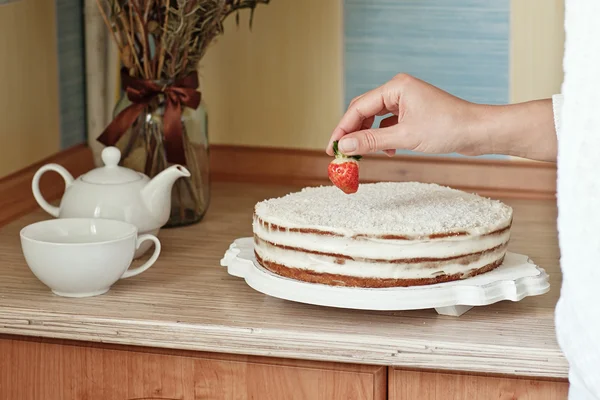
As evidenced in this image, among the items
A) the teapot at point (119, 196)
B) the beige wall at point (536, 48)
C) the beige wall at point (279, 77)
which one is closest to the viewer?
the teapot at point (119, 196)

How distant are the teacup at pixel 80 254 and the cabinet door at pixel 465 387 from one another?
1.19 ft

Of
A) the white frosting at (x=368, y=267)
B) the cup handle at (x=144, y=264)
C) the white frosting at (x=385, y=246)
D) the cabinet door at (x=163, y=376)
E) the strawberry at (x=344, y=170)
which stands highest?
the strawberry at (x=344, y=170)

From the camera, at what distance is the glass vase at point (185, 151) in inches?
59.5

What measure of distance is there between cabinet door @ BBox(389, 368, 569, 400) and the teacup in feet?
1.19

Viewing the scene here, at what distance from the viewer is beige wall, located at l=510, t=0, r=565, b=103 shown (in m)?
1.69

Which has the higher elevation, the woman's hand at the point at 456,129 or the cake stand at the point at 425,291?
the woman's hand at the point at 456,129

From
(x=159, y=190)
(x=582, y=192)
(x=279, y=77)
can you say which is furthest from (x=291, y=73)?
(x=582, y=192)

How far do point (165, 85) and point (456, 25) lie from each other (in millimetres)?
565

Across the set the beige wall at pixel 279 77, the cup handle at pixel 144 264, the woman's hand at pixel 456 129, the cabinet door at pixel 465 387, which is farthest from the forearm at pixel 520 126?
the beige wall at pixel 279 77

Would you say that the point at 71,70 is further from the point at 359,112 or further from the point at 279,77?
the point at 359,112

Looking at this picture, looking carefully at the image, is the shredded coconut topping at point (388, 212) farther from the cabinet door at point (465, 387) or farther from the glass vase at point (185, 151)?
the glass vase at point (185, 151)

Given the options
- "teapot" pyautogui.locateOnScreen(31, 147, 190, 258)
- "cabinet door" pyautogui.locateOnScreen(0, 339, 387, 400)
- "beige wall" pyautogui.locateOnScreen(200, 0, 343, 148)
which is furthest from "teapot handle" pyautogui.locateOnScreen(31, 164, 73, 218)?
"beige wall" pyautogui.locateOnScreen(200, 0, 343, 148)

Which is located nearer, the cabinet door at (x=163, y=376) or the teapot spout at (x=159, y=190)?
the cabinet door at (x=163, y=376)

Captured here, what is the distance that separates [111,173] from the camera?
1.38 metres
